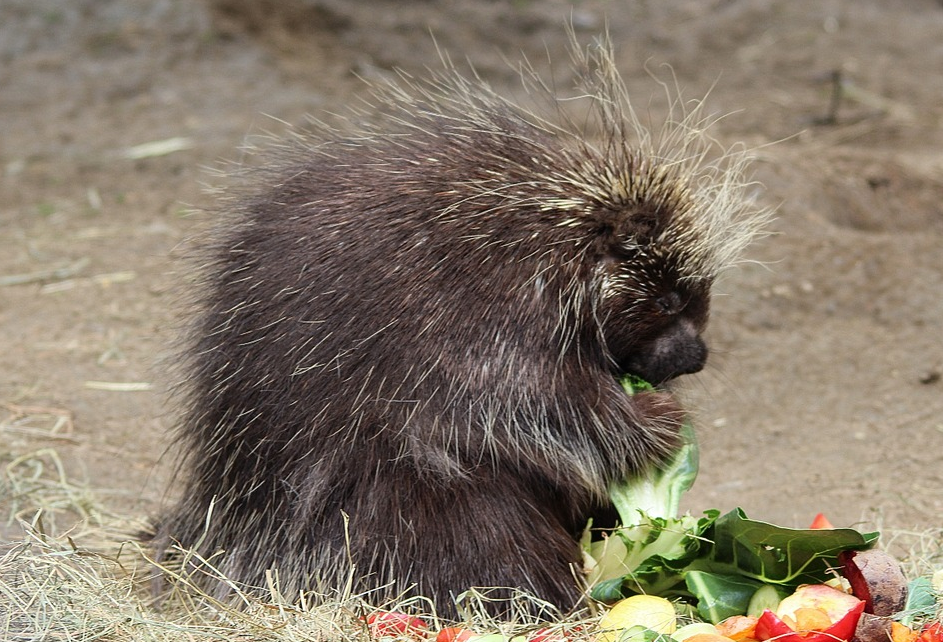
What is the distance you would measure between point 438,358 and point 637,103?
4908 millimetres

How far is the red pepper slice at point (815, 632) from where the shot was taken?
240 cm

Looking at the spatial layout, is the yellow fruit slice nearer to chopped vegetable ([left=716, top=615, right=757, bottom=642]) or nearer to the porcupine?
chopped vegetable ([left=716, top=615, right=757, bottom=642])

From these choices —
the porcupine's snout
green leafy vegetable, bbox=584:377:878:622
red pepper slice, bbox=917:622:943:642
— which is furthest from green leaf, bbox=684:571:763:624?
the porcupine's snout

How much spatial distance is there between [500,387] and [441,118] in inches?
33.8

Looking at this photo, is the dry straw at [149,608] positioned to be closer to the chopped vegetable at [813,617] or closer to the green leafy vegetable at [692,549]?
the green leafy vegetable at [692,549]

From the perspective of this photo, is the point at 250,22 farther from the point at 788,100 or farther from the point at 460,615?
the point at 460,615

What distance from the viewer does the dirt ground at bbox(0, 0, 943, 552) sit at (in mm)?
4039

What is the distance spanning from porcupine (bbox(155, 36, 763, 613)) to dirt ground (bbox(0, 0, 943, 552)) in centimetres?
46

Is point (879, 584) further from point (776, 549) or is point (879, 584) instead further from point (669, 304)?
point (669, 304)

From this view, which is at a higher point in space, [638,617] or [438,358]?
[438,358]

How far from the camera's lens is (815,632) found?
2439 mm

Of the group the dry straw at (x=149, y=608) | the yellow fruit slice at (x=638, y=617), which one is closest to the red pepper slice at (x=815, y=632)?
the yellow fruit slice at (x=638, y=617)

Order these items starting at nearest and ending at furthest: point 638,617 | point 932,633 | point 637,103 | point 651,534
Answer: point 932,633, point 638,617, point 651,534, point 637,103

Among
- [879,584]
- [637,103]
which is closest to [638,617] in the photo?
[879,584]
